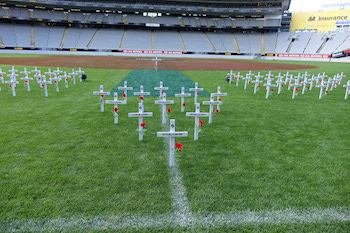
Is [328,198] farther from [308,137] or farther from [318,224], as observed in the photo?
[308,137]

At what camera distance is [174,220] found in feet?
10.6

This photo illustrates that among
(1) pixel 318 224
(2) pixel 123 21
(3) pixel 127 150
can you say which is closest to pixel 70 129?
(3) pixel 127 150

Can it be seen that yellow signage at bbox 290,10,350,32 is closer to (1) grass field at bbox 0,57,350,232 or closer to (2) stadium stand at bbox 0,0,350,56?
(2) stadium stand at bbox 0,0,350,56

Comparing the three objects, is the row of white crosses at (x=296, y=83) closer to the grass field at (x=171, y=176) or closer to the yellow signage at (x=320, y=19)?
the grass field at (x=171, y=176)

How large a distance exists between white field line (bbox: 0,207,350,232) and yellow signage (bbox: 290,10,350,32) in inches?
2998

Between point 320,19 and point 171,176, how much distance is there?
77.0 metres

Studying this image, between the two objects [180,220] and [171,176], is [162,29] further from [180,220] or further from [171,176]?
[180,220]

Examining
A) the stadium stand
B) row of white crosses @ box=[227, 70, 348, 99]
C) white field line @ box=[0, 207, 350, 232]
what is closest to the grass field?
white field line @ box=[0, 207, 350, 232]

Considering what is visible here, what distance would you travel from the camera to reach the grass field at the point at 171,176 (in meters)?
3.22

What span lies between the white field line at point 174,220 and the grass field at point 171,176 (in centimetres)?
1

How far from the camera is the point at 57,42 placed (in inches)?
2085

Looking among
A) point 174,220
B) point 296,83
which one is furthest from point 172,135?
point 296,83

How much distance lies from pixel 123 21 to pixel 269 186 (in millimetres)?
62883

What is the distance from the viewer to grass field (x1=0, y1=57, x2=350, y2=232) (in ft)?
10.6
